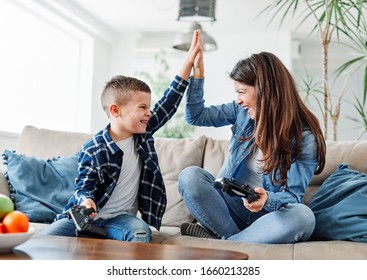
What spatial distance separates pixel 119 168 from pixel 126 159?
2.5 inches

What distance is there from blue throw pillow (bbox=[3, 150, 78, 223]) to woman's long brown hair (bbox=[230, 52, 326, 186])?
0.91 metres

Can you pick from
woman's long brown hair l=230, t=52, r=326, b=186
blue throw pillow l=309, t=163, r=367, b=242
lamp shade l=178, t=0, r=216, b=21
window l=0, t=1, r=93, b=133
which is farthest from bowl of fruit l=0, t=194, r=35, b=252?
window l=0, t=1, r=93, b=133

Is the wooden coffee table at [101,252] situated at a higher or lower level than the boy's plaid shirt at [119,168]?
lower

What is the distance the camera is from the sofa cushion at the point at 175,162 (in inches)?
92.7

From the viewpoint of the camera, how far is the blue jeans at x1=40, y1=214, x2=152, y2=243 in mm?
1732

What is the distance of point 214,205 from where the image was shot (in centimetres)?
191

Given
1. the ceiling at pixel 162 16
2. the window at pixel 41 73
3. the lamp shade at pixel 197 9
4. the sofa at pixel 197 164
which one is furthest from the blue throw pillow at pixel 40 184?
the ceiling at pixel 162 16

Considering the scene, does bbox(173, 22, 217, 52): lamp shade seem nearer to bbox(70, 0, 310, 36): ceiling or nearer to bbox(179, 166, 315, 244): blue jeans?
bbox(70, 0, 310, 36): ceiling

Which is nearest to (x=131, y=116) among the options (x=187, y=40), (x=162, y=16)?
(x=187, y=40)

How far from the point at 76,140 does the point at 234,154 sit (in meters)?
0.93

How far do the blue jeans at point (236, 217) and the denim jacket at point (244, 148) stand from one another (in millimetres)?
57

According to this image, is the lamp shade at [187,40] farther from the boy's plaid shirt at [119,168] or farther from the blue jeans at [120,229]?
the blue jeans at [120,229]
